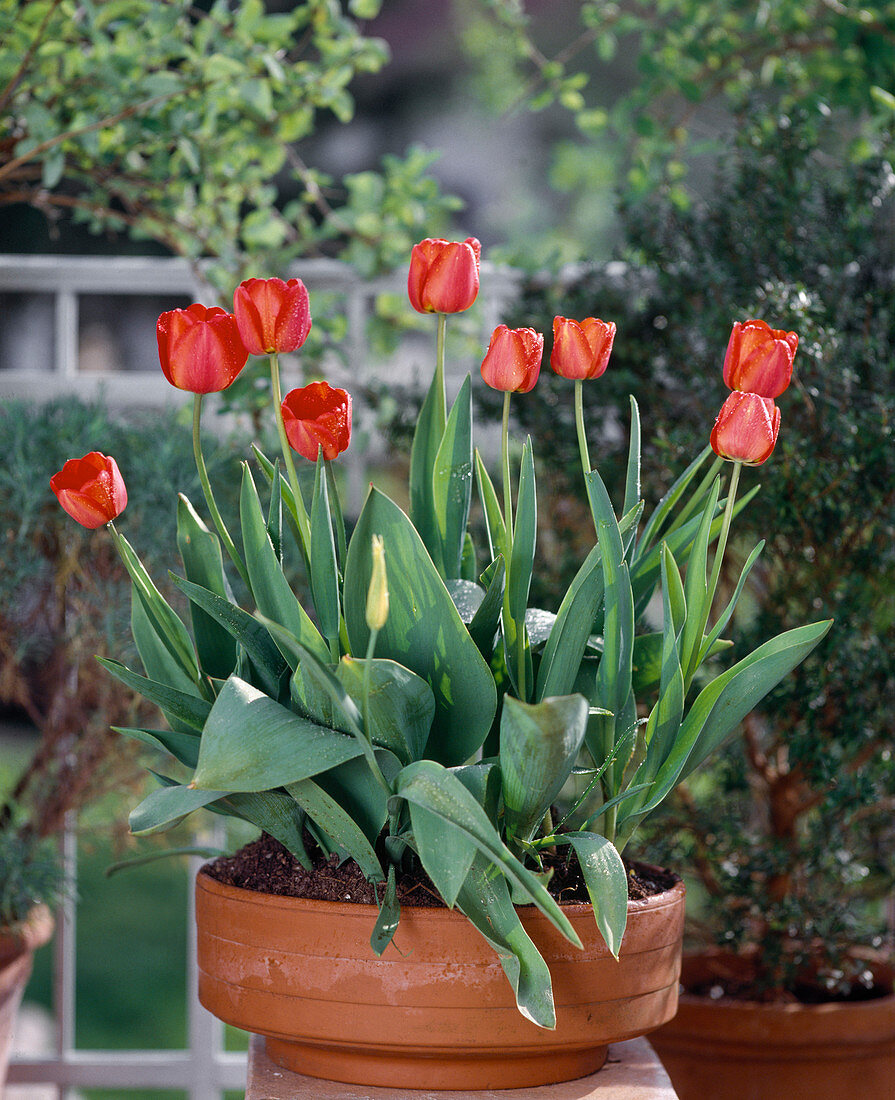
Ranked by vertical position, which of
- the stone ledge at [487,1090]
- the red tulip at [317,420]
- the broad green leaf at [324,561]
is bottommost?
the stone ledge at [487,1090]

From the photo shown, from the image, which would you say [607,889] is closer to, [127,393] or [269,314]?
[269,314]

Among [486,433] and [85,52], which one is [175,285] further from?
[486,433]

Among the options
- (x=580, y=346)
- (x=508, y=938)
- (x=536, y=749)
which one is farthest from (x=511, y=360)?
(x=508, y=938)

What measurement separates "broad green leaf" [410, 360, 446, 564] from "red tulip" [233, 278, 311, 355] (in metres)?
0.15

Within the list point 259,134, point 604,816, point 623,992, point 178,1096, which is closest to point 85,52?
point 259,134

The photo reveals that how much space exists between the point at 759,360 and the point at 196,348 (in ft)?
1.24

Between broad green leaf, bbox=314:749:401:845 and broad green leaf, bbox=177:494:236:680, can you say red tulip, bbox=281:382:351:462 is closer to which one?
broad green leaf, bbox=177:494:236:680

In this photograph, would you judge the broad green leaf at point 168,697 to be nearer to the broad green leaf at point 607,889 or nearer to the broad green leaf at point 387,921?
the broad green leaf at point 387,921

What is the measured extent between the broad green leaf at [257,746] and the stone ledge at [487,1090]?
234 millimetres

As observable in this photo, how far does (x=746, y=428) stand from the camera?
683 millimetres

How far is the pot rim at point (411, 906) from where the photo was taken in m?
0.67

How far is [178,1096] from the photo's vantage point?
2738 millimetres

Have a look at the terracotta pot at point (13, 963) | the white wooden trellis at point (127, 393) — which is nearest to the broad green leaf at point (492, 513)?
the white wooden trellis at point (127, 393)

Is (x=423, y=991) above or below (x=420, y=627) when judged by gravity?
below
